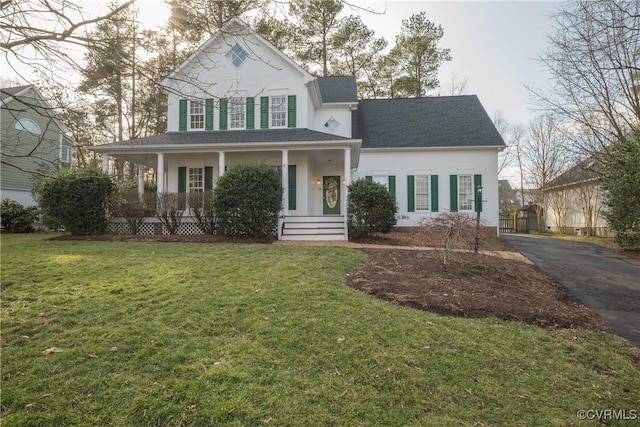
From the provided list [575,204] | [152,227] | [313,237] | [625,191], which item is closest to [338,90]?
[313,237]

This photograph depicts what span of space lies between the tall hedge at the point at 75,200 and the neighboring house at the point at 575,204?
74.8ft

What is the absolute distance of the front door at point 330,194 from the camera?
16.1 m

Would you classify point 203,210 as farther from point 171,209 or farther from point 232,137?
point 232,137

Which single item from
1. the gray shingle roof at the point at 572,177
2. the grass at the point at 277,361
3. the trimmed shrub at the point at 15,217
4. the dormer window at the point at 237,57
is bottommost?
the grass at the point at 277,361

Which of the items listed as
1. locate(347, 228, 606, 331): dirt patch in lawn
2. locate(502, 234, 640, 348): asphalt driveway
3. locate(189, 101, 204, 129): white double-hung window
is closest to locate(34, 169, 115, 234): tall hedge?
locate(189, 101, 204, 129): white double-hung window

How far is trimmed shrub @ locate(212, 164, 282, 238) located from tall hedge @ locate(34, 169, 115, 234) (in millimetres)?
4162

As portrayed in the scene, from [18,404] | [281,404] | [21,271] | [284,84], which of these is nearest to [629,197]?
[284,84]

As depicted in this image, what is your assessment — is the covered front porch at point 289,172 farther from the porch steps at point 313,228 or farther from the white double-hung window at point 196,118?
the white double-hung window at point 196,118

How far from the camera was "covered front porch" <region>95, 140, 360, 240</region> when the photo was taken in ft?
39.8

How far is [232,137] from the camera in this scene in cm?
1315

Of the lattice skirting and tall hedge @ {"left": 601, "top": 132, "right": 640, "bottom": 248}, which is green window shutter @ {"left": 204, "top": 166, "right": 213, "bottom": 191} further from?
tall hedge @ {"left": 601, "top": 132, "right": 640, "bottom": 248}

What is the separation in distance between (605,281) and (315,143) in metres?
9.06

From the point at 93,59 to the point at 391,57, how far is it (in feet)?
76.9

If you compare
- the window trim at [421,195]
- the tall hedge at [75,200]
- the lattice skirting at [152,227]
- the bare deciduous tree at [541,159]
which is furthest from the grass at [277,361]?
the bare deciduous tree at [541,159]
